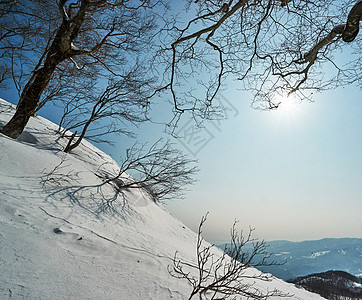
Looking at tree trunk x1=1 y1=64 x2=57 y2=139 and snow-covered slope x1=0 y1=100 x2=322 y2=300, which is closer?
snow-covered slope x1=0 y1=100 x2=322 y2=300

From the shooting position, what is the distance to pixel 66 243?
66.6 inches

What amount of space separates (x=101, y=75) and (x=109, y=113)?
3.80 ft

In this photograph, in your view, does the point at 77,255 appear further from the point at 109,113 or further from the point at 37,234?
the point at 109,113

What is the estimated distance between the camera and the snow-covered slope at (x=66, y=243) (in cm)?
128

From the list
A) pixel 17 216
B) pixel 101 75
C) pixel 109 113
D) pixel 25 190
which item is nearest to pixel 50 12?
pixel 101 75

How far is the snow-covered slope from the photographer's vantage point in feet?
4.19

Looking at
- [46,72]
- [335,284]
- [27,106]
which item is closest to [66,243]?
[27,106]

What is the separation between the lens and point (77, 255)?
5.29 feet

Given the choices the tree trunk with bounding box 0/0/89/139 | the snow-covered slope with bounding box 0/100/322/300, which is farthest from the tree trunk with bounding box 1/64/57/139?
the snow-covered slope with bounding box 0/100/322/300

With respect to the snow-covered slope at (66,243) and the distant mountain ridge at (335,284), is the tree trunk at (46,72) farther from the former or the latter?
the distant mountain ridge at (335,284)

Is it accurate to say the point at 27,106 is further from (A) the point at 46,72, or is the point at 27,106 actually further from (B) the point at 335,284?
(B) the point at 335,284

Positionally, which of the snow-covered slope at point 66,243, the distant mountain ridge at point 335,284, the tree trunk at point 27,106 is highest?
the tree trunk at point 27,106

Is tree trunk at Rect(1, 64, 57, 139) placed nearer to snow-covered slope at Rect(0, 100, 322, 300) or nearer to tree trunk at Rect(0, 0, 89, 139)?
tree trunk at Rect(0, 0, 89, 139)

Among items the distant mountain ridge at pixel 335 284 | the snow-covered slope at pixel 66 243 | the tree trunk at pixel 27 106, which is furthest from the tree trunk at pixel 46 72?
the distant mountain ridge at pixel 335 284
